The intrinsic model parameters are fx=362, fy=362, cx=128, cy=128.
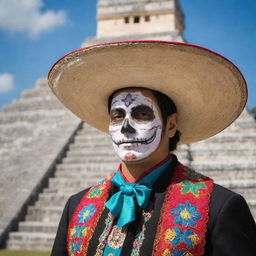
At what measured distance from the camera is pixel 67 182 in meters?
9.60

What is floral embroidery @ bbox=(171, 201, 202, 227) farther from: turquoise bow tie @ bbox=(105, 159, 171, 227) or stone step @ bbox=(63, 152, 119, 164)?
stone step @ bbox=(63, 152, 119, 164)

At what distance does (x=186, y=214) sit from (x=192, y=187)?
0.21 meters

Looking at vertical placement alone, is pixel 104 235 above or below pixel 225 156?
below

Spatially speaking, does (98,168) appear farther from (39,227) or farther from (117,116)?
(117,116)

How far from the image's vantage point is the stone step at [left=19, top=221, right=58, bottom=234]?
800 cm

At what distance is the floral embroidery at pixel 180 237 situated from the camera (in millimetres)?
2043

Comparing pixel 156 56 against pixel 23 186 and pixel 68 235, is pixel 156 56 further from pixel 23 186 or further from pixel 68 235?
pixel 23 186

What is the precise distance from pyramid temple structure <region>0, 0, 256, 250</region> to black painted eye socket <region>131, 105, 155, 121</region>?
19.3 ft

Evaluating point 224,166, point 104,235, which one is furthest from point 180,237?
point 224,166

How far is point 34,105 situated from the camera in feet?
47.8

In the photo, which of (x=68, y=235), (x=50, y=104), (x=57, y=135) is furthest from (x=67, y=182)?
(x=68, y=235)

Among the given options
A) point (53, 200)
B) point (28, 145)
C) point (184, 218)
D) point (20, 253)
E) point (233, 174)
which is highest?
point (28, 145)

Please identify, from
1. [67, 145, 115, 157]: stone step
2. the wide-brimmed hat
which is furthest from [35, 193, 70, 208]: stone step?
the wide-brimmed hat

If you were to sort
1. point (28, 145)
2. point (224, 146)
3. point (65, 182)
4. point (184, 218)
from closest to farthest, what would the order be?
point (184, 218)
point (65, 182)
point (224, 146)
point (28, 145)
